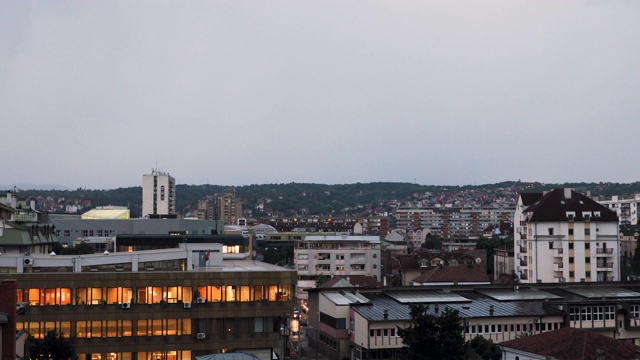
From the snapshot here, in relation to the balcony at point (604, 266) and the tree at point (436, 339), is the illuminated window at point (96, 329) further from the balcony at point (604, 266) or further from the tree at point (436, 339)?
the balcony at point (604, 266)

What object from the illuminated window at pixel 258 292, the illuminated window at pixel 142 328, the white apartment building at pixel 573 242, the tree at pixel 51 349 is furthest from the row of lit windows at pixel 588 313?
the tree at pixel 51 349

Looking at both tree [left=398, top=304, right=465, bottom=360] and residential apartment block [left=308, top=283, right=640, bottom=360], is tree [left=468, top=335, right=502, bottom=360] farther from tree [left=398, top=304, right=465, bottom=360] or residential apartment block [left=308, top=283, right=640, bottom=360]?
residential apartment block [left=308, top=283, right=640, bottom=360]

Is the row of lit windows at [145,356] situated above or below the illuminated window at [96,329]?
below

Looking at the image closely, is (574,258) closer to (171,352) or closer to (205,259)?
(205,259)

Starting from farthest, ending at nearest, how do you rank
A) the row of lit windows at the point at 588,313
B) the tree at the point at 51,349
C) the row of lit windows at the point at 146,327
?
the row of lit windows at the point at 588,313 → the row of lit windows at the point at 146,327 → the tree at the point at 51,349

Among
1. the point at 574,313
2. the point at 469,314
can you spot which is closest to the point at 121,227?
the point at 469,314

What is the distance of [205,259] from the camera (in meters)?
52.0

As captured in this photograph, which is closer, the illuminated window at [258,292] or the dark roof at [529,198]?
the illuminated window at [258,292]

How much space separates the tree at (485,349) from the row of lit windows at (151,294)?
450 inches

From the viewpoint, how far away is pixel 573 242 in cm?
8169

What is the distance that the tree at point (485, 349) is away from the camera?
43219mm

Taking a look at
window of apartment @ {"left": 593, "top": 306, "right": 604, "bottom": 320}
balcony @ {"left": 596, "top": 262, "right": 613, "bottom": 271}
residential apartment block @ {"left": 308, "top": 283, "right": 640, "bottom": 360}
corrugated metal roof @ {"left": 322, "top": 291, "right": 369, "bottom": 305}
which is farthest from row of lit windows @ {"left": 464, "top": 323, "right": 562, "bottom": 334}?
balcony @ {"left": 596, "top": 262, "right": 613, "bottom": 271}

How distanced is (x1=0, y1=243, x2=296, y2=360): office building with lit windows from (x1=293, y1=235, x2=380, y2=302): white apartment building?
178ft

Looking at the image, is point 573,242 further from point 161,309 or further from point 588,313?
point 161,309
